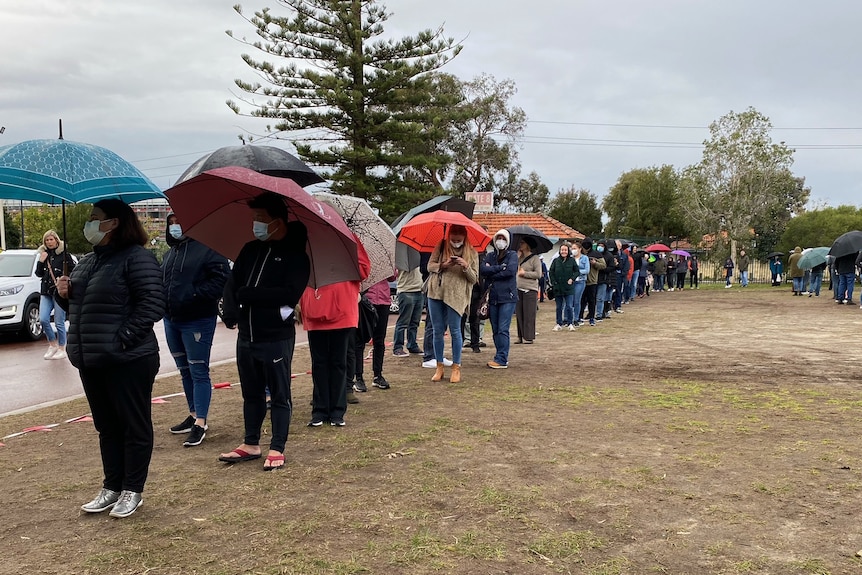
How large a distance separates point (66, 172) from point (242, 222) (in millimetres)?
1323

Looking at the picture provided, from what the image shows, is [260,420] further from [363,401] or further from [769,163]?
[769,163]

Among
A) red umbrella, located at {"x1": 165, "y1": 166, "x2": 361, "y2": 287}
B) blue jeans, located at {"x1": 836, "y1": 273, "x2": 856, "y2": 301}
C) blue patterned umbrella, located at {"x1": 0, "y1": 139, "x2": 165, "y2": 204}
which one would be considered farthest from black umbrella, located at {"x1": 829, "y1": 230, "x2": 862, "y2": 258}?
blue patterned umbrella, located at {"x1": 0, "y1": 139, "x2": 165, "y2": 204}

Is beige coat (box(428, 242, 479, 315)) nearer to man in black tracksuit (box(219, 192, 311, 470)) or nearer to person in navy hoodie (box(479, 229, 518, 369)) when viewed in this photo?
person in navy hoodie (box(479, 229, 518, 369))

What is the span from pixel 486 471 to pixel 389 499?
84 centimetres

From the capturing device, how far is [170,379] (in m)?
9.66

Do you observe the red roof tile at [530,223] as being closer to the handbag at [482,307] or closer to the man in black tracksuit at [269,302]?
the handbag at [482,307]

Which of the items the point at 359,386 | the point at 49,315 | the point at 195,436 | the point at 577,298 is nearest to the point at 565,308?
the point at 577,298

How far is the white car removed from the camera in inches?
563

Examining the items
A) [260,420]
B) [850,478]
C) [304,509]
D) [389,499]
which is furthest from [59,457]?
[850,478]

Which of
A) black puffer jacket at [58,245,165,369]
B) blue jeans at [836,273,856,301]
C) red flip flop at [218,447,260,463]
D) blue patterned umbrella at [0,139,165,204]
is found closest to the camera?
black puffer jacket at [58,245,165,369]

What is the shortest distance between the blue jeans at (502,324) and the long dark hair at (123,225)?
600 centimetres

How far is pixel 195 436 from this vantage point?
610 centimetres

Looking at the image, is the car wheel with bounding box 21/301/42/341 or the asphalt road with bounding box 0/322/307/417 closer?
the asphalt road with bounding box 0/322/307/417

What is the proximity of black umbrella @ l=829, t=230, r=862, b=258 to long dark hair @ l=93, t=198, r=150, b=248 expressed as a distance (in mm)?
20387
